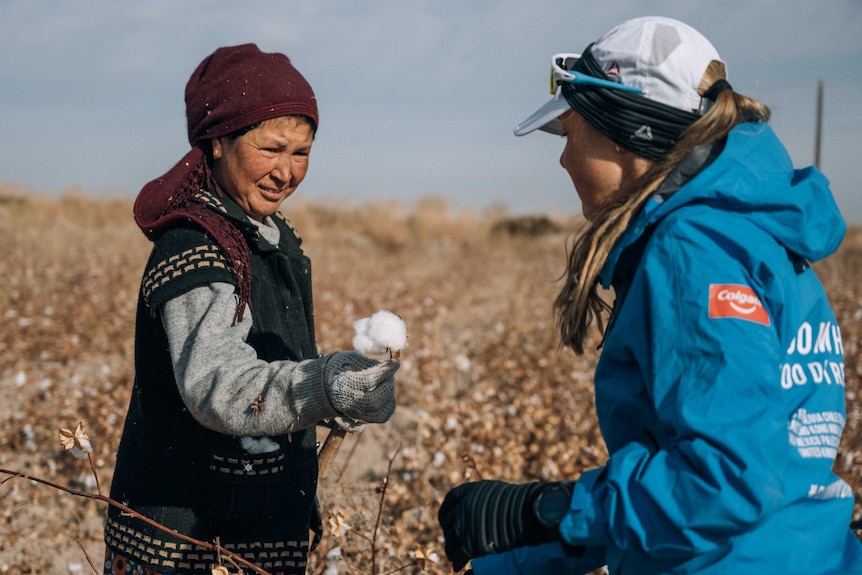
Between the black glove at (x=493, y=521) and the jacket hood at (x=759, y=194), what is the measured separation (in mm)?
506

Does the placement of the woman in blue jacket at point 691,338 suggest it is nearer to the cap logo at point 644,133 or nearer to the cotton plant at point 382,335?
the cap logo at point 644,133

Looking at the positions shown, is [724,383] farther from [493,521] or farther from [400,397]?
[400,397]

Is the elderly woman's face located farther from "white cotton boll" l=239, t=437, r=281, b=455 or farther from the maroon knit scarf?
"white cotton boll" l=239, t=437, r=281, b=455

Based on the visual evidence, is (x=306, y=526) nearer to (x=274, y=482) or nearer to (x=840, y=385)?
(x=274, y=482)

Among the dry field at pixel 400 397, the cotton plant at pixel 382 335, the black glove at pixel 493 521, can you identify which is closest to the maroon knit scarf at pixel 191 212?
the cotton plant at pixel 382 335

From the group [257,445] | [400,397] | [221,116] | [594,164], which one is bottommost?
[400,397]

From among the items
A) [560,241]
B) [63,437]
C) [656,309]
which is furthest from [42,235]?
[656,309]

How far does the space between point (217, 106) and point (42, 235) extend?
1576 cm

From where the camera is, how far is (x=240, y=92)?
202 cm

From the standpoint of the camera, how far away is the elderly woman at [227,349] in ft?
5.67

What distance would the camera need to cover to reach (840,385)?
1.58 m

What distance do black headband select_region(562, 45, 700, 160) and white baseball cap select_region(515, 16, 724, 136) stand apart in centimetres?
2

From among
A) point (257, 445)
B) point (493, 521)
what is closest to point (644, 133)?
point (493, 521)

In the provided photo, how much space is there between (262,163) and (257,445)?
0.72m
